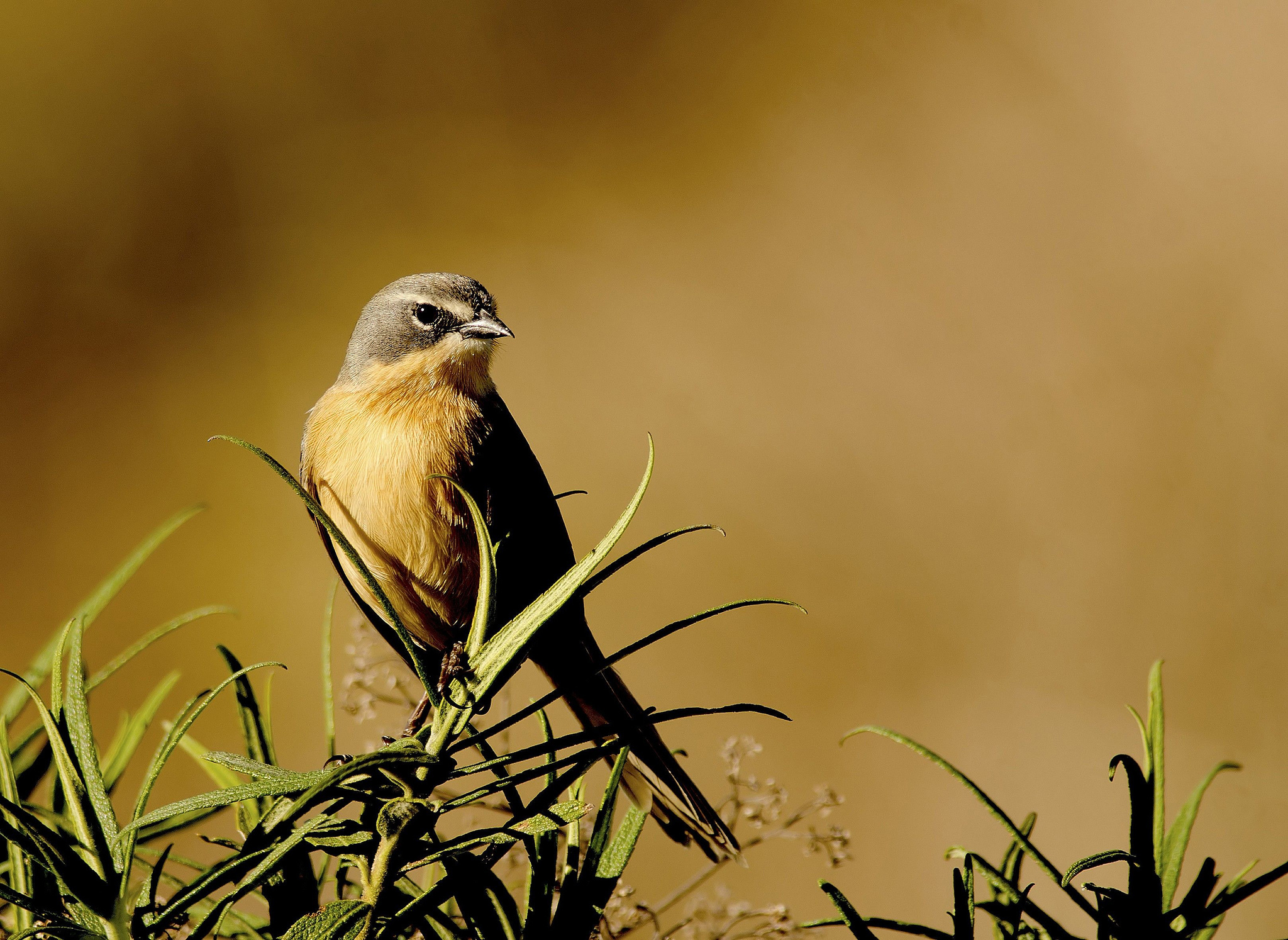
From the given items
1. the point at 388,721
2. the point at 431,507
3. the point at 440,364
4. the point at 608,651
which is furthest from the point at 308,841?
the point at 608,651

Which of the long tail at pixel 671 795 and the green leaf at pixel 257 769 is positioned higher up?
the long tail at pixel 671 795

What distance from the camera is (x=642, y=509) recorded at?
3.95 m

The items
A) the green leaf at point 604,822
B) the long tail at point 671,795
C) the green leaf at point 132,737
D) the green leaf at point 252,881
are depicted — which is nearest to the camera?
the green leaf at point 252,881

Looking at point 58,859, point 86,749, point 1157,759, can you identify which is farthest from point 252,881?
point 1157,759

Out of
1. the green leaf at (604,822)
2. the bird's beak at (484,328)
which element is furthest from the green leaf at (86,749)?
the bird's beak at (484,328)

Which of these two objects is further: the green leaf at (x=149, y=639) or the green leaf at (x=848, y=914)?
the green leaf at (x=149, y=639)

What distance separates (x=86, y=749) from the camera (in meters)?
0.89

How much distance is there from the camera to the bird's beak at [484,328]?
2234 mm

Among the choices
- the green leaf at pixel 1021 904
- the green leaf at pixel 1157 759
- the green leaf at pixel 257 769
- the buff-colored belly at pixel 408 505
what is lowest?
the green leaf at pixel 257 769

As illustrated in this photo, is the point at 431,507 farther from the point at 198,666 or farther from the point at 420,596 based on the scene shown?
the point at 198,666

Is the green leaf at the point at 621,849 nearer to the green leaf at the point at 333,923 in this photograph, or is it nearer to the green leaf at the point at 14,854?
the green leaf at the point at 333,923

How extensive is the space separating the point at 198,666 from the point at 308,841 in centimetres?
317

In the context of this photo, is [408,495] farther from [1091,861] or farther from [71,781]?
[1091,861]

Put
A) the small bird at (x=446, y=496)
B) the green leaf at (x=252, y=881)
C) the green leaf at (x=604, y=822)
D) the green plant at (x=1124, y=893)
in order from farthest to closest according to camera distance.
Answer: the small bird at (x=446, y=496), the green leaf at (x=604, y=822), the green plant at (x=1124, y=893), the green leaf at (x=252, y=881)
